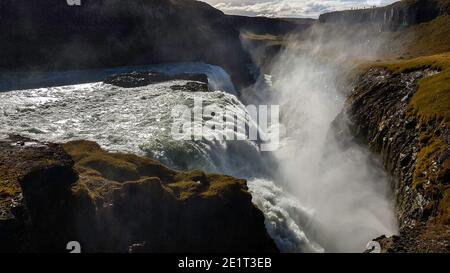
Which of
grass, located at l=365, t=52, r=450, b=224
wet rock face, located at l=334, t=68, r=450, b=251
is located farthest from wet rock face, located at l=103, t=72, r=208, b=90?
grass, located at l=365, t=52, r=450, b=224

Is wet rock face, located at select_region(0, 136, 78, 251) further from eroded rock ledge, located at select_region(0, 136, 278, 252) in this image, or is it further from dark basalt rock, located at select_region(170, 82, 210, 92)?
dark basalt rock, located at select_region(170, 82, 210, 92)

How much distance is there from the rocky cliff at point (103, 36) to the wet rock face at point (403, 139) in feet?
197

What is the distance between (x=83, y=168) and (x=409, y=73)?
150ft

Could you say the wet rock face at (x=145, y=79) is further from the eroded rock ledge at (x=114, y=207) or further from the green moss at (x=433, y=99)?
the eroded rock ledge at (x=114, y=207)

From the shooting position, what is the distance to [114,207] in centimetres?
2509

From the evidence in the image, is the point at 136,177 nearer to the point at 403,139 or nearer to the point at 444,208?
the point at 444,208

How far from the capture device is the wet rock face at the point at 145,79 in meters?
74.5

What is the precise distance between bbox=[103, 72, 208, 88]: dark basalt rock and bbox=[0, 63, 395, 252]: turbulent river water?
7728 mm

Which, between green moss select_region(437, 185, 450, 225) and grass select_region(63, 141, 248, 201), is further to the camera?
grass select_region(63, 141, 248, 201)

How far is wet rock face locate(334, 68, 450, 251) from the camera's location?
3128cm

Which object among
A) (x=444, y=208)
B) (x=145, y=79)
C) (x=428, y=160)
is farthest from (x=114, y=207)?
(x=145, y=79)

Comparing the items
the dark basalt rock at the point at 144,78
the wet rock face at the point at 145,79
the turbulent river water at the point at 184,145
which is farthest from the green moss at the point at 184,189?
the dark basalt rock at the point at 144,78

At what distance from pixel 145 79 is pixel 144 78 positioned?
0.93 metres

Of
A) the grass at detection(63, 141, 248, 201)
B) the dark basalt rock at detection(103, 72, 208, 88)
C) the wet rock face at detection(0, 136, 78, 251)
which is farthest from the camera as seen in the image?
the dark basalt rock at detection(103, 72, 208, 88)
